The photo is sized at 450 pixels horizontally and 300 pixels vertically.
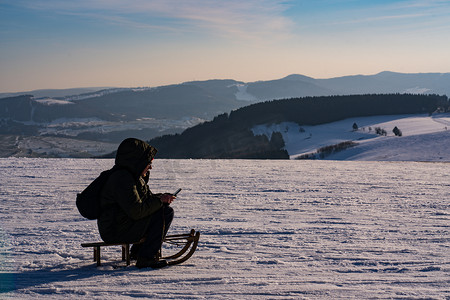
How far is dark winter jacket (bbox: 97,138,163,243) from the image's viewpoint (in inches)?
185

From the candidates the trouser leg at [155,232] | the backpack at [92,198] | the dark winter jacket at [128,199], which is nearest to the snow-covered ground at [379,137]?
the trouser leg at [155,232]

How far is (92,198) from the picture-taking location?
4801 mm

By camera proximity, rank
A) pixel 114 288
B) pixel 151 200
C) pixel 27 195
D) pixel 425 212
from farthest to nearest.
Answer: pixel 27 195 < pixel 425 212 < pixel 151 200 < pixel 114 288

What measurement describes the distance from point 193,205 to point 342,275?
188 inches

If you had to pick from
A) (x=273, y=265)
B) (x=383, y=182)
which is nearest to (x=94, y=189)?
(x=273, y=265)

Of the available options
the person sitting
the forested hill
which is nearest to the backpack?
the person sitting

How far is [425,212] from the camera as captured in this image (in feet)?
28.7

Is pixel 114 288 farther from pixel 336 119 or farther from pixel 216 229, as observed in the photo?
pixel 336 119

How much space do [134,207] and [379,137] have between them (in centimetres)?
6241

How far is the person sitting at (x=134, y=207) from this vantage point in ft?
15.4

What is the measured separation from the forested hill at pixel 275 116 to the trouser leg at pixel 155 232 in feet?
301

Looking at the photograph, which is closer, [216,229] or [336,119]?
[216,229]

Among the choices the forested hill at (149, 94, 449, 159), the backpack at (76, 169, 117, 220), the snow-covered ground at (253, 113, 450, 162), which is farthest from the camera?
the forested hill at (149, 94, 449, 159)

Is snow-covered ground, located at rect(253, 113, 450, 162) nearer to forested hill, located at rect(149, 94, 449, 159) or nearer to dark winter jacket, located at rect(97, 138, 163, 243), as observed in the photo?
forested hill, located at rect(149, 94, 449, 159)
